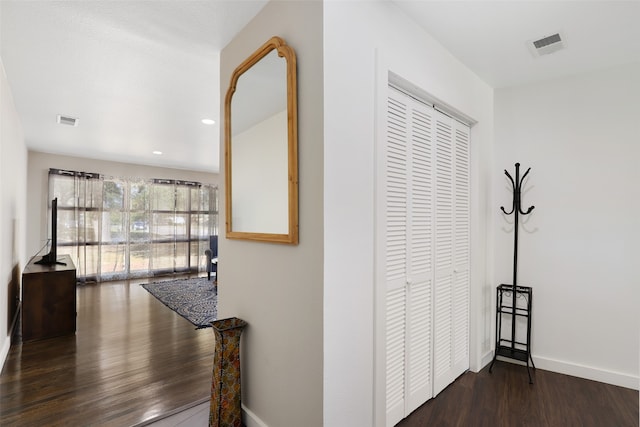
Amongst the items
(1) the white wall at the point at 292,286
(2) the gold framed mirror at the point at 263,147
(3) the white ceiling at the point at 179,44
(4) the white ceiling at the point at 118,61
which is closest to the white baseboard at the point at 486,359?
(1) the white wall at the point at 292,286

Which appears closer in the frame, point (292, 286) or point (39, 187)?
point (292, 286)

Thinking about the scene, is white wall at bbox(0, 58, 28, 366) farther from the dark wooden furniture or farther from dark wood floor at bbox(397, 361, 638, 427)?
dark wood floor at bbox(397, 361, 638, 427)

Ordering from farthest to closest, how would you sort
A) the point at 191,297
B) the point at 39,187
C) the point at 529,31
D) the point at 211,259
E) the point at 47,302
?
the point at 211,259 < the point at 39,187 < the point at 191,297 < the point at 47,302 < the point at 529,31

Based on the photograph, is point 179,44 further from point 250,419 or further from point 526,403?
point 526,403

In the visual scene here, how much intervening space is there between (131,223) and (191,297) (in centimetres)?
285

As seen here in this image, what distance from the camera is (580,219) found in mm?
2738

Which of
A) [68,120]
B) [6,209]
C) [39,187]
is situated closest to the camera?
[6,209]

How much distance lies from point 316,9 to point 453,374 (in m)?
2.72

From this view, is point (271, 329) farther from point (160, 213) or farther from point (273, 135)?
point (160, 213)

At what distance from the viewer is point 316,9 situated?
1506mm

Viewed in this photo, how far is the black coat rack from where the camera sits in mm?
2805

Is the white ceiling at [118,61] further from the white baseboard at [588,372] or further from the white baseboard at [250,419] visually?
the white baseboard at [588,372]

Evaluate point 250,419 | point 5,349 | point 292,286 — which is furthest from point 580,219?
point 5,349

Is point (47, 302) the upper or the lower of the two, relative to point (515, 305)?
lower
